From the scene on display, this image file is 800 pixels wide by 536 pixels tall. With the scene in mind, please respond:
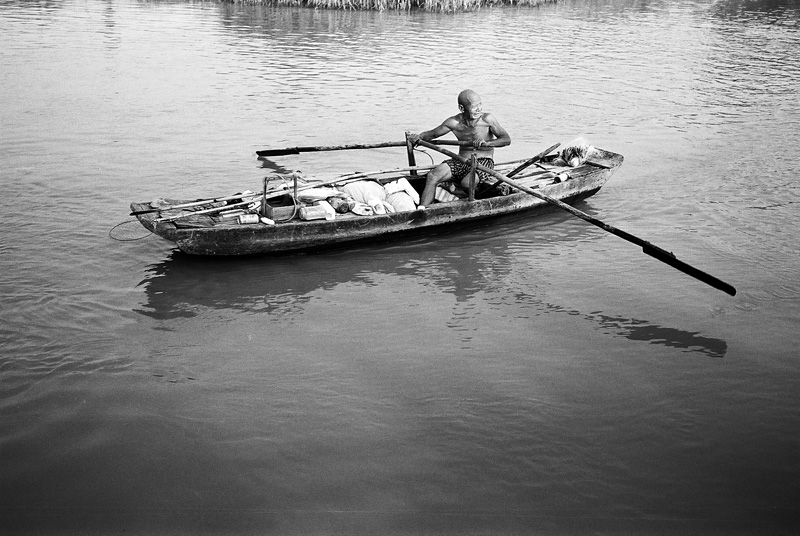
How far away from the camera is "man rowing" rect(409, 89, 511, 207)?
6965mm

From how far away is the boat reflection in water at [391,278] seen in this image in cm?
560

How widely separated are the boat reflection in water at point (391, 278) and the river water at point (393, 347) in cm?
3

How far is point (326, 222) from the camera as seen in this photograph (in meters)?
6.30

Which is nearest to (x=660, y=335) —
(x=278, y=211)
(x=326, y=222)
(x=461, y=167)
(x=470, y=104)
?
(x=461, y=167)

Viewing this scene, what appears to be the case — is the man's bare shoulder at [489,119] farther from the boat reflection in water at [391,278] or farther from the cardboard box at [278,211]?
the cardboard box at [278,211]

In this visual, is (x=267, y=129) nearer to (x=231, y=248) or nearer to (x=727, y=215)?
(x=231, y=248)

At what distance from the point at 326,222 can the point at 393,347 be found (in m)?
1.57

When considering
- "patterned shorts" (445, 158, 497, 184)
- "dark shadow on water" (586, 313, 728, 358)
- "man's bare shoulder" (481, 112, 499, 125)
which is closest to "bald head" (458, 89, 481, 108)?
"man's bare shoulder" (481, 112, 499, 125)

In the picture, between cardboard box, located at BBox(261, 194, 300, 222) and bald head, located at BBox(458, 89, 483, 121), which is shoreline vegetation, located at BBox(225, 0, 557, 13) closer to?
bald head, located at BBox(458, 89, 483, 121)

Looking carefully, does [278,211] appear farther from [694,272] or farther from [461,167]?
[694,272]

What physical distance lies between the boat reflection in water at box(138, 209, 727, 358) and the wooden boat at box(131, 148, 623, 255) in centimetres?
17

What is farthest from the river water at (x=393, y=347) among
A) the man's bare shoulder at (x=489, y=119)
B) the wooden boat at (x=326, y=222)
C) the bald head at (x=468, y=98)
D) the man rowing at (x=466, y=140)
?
the bald head at (x=468, y=98)

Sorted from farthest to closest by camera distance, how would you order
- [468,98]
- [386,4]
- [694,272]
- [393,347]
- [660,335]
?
[386,4], [468,98], [694,272], [660,335], [393,347]

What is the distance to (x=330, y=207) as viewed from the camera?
6.44m
